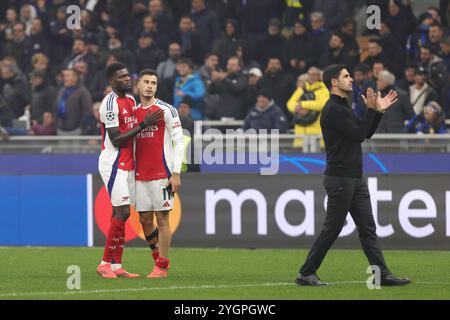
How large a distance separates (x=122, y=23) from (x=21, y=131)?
12.8 ft

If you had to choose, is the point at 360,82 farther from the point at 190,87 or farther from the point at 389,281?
the point at 389,281

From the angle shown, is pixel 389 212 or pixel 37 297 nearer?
pixel 37 297

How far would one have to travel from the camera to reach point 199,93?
66.0 feet

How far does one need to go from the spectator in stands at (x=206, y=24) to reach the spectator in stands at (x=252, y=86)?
7.50ft

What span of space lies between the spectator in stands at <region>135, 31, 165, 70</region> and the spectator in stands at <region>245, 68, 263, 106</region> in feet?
8.16

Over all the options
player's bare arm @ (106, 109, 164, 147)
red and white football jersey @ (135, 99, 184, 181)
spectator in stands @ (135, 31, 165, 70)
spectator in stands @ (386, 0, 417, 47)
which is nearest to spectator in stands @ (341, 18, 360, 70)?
spectator in stands @ (386, 0, 417, 47)

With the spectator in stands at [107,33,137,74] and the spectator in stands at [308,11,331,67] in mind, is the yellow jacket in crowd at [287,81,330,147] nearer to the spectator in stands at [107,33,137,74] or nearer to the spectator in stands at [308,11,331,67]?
the spectator in stands at [308,11,331,67]

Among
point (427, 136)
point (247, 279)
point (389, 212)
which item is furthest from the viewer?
point (427, 136)

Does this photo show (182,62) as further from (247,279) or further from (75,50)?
(247,279)

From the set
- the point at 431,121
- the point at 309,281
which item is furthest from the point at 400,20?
the point at 309,281

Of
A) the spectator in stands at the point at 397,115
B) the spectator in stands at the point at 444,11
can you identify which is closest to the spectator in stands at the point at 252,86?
the spectator in stands at the point at 397,115

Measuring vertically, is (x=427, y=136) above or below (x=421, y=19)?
below

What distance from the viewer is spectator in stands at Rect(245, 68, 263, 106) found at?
20.0 metres
